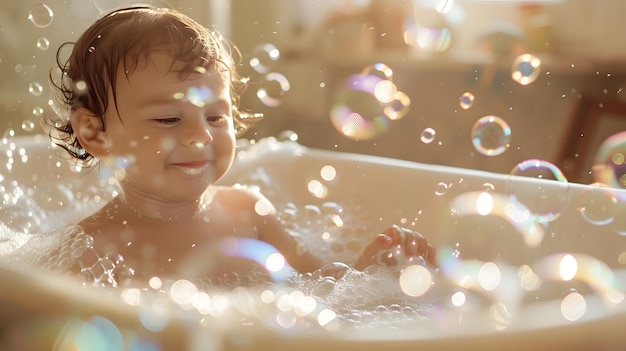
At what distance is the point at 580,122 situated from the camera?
2561mm

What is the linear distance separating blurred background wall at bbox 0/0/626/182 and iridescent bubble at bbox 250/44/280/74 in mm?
264

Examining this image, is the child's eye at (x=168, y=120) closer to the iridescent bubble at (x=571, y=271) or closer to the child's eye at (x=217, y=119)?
the child's eye at (x=217, y=119)

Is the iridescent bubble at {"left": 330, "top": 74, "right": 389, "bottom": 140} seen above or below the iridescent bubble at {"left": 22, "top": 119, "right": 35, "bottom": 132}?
above

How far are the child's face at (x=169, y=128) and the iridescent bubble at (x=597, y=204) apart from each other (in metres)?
0.63

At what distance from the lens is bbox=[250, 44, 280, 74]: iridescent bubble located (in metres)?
1.68

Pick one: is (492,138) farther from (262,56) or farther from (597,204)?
(262,56)

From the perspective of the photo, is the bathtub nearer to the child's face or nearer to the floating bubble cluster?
the floating bubble cluster

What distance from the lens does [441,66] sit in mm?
2861

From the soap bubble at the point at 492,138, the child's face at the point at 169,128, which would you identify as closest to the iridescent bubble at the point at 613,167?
the soap bubble at the point at 492,138

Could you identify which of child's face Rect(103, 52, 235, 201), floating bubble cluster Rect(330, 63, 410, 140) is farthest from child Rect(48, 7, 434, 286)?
floating bubble cluster Rect(330, 63, 410, 140)

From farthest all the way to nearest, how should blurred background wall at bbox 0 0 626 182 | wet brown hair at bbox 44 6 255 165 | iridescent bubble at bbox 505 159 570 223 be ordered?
1. blurred background wall at bbox 0 0 626 182
2. iridescent bubble at bbox 505 159 570 223
3. wet brown hair at bbox 44 6 255 165

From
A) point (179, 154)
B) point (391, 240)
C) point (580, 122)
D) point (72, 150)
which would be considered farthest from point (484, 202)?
point (580, 122)

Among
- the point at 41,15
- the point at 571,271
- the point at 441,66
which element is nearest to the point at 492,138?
the point at 571,271

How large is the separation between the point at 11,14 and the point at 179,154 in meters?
1.28
